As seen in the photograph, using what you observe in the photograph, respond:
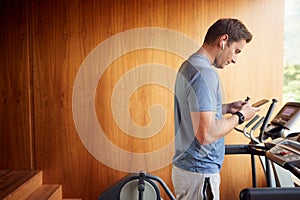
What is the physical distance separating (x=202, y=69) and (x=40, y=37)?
2.13 meters

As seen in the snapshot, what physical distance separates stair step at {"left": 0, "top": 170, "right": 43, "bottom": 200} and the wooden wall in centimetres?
10

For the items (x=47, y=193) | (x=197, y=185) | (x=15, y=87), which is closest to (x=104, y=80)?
(x=15, y=87)

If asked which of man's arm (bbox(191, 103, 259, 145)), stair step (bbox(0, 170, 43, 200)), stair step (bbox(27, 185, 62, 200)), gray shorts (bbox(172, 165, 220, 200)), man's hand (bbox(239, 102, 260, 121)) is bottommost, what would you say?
stair step (bbox(27, 185, 62, 200))

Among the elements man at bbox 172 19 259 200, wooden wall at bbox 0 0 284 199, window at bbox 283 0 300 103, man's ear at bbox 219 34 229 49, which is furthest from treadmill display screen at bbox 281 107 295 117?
window at bbox 283 0 300 103

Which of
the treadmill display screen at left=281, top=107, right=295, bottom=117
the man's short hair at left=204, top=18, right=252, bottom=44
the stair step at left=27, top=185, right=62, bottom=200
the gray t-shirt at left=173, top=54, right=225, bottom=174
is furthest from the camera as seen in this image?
the stair step at left=27, top=185, right=62, bottom=200

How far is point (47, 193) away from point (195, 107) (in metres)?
2.03

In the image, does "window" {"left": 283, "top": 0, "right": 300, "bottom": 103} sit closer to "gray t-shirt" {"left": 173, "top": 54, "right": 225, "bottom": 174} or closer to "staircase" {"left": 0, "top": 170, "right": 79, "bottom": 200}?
"gray t-shirt" {"left": 173, "top": 54, "right": 225, "bottom": 174}

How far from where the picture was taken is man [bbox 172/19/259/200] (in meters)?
1.62

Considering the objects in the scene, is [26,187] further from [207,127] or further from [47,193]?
[207,127]


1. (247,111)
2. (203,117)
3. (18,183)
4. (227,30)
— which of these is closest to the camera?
(203,117)

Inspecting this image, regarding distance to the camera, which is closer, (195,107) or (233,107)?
(195,107)

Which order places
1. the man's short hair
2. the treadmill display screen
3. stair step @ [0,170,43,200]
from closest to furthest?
1. the man's short hair
2. the treadmill display screen
3. stair step @ [0,170,43,200]

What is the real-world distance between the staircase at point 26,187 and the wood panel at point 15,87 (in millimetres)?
140

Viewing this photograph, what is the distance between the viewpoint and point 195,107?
5.32 ft
